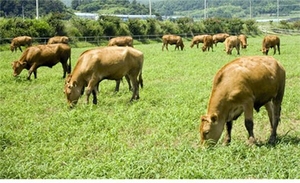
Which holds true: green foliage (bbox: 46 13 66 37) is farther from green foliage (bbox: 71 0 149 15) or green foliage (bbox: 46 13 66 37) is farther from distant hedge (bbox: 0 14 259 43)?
green foliage (bbox: 71 0 149 15)

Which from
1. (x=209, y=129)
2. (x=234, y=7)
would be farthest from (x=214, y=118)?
(x=234, y=7)

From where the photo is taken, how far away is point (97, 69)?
1038cm

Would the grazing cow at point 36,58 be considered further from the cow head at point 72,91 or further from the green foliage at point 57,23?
the green foliage at point 57,23

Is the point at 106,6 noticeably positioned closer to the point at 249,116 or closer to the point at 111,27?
the point at 249,116

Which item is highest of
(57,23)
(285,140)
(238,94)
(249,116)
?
(57,23)

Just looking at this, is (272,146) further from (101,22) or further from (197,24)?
(197,24)

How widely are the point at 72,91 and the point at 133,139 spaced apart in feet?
11.5

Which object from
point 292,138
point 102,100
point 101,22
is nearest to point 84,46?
point 101,22

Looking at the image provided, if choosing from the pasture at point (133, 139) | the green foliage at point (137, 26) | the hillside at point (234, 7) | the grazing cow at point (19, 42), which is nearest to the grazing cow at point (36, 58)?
the hillside at point (234, 7)

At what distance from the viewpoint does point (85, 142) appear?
22.7 ft

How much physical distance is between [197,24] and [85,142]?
52804mm

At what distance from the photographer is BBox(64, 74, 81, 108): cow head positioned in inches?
397

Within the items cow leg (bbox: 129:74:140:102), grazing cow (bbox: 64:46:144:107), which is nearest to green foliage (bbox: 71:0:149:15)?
grazing cow (bbox: 64:46:144:107)

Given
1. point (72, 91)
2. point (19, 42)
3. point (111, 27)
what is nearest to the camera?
point (72, 91)
